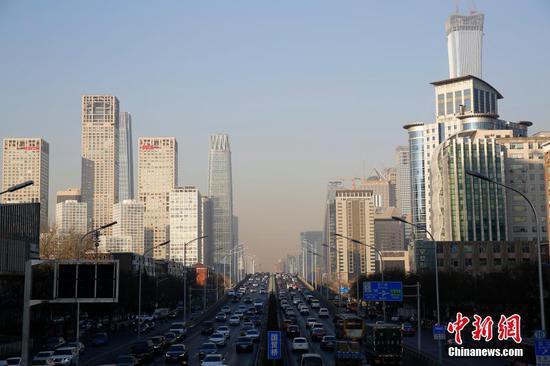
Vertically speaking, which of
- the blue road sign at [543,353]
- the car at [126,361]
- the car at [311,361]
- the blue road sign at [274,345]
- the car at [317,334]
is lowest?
the car at [317,334]

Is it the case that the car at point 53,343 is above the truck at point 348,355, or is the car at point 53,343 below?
below

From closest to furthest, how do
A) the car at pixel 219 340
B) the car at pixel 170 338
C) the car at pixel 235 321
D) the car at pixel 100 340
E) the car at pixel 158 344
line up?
the car at pixel 158 344 < the car at pixel 219 340 < the car at pixel 170 338 < the car at pixel 100 340 < the car at pixel 235 321

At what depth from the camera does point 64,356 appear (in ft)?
188

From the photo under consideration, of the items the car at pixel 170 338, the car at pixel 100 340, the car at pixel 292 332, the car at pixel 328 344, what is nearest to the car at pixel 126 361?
the car at pixel 328 344

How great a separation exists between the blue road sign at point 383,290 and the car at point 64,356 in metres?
32.8

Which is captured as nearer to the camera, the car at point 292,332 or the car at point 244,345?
the car at point 244,345

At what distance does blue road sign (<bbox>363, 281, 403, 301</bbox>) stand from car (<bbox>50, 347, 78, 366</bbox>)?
32784mm

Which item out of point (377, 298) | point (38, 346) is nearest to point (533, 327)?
point (377, 298)

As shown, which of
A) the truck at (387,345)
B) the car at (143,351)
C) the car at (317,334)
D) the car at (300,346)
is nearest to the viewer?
the truck at (387,345)

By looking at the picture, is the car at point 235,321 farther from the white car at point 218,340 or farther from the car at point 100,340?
the white car at point 218,340

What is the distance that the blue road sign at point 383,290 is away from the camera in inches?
3105

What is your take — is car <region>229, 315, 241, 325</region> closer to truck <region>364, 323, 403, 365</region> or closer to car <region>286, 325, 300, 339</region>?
car <region>286, 325, 300, 339</region>

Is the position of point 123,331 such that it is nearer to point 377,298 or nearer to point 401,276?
point 377,298

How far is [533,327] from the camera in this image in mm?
82938
